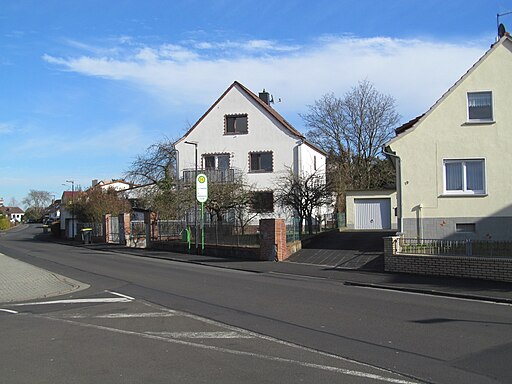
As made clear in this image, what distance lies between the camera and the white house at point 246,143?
4122cm

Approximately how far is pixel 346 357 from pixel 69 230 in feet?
193

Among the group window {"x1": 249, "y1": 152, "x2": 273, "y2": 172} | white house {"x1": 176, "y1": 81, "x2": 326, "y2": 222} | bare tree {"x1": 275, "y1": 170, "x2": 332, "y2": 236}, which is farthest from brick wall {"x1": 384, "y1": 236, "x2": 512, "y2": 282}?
window {"x1": 249, "y1": 152, "x2": 273, "y2": 172}

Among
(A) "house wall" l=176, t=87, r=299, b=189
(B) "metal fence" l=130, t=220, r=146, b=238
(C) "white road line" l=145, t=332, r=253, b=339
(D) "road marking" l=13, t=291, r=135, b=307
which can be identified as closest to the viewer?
(C) "white road line" l=145, t=332, r=253, b=339

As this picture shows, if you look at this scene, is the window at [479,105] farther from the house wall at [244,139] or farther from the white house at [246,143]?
the house wall at [244,139]

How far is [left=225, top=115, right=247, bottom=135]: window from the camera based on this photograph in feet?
139

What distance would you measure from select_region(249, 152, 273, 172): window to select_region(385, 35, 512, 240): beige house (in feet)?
63.6

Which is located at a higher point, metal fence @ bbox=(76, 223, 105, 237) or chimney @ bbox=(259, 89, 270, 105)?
chimney @ bbox=(259, 89, 270, 105)

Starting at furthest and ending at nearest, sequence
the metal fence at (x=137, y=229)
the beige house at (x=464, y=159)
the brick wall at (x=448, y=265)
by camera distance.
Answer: the metal fence at (x=137, y=229)
the beige house at (x=464, y=159)
the brick wall at (x=448, y=265)

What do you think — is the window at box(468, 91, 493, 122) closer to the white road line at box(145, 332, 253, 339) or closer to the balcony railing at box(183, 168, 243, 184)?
the white road line at box(145, 332, 253, 339)

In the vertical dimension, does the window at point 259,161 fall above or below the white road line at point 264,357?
above

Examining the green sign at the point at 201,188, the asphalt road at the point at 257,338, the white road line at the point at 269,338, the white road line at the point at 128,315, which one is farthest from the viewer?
the green sign at the point at 201,188

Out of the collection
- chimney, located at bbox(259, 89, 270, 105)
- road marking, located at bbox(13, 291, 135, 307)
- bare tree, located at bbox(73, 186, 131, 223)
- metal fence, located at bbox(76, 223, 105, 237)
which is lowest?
road marking, located at bbox(13, 291, 135, 307)

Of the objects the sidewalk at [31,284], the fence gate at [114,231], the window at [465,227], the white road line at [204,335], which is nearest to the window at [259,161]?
the fence gate at [114,231]

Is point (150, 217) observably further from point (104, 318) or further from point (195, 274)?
point (104, 318)
